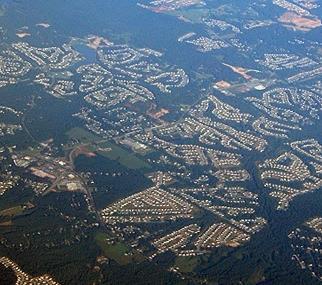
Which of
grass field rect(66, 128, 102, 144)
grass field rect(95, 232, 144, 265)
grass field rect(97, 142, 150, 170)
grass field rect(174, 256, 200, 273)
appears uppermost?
grass field rect(174, 256, 200, 273)

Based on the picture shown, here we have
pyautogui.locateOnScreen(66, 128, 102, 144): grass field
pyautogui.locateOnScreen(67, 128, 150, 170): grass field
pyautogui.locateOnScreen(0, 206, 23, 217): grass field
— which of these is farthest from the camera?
pyautogui.locateOnScreen(66, 128, 102, 144): grass field

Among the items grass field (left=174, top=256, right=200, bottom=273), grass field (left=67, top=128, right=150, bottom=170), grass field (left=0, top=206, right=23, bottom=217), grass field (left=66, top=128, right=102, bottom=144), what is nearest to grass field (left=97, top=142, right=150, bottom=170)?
grass field (left=67, top=128, right=150, bottom=170)

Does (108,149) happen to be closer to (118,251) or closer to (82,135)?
(82,135)

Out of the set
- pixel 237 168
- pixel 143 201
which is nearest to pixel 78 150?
pixel 143 201

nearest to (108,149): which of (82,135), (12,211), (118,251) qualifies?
(82,135)

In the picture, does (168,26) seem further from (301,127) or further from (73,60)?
(301,127)

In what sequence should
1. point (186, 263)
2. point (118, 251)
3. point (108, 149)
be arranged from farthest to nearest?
point (108, 149) → point (118, 251) → point (186, 263)

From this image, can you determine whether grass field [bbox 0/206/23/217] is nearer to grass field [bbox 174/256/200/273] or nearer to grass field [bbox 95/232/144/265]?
grass field [bbox 95/232/144/265]

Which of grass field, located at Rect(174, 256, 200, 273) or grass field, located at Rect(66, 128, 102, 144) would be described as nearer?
grass field, located at Rect(174, 256, 200, 273)

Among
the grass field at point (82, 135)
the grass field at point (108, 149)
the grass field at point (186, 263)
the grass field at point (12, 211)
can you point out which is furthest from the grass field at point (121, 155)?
the grass field at point (186, 263)
